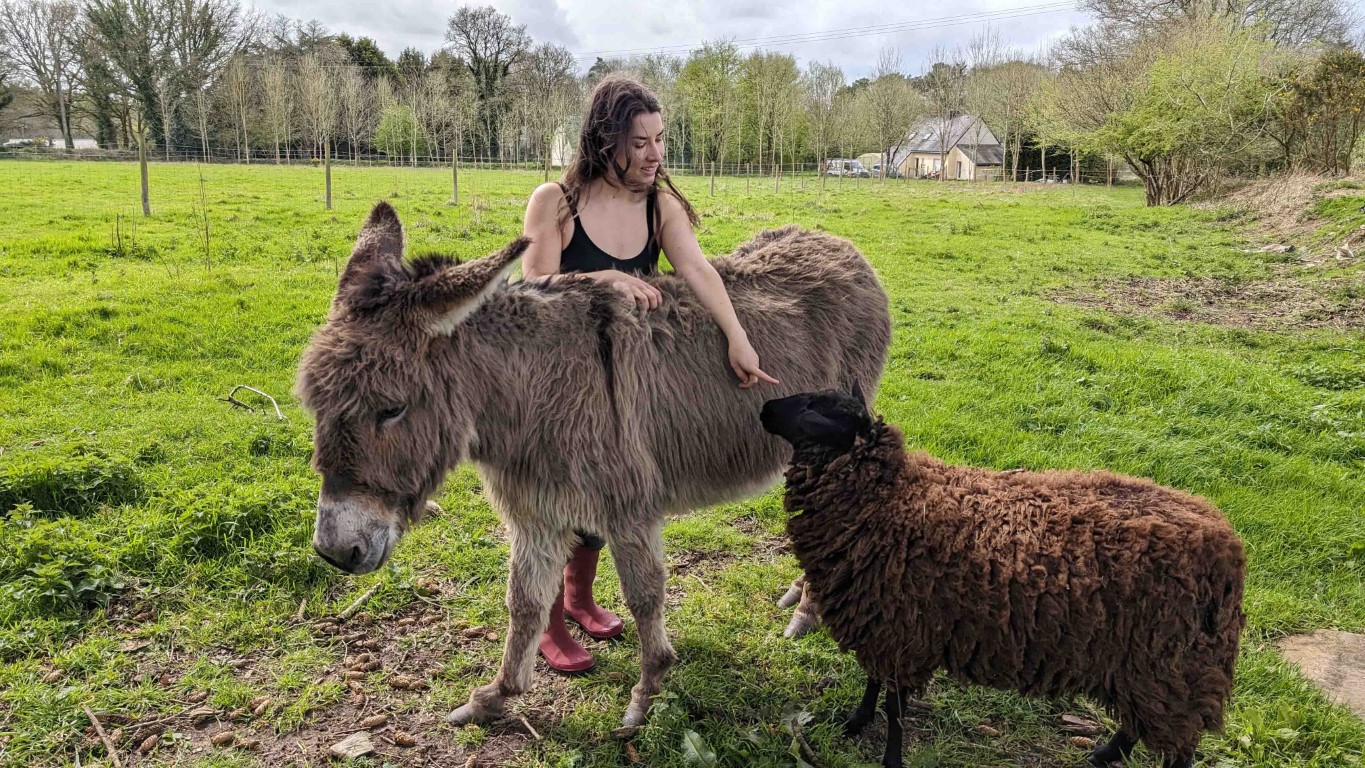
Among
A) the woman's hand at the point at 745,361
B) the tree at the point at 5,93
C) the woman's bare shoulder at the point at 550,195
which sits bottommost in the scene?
the woman's hand at the point at 745,361

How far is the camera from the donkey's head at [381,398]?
2564 millimetres

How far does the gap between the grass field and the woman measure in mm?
861

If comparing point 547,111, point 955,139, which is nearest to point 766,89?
point 547,111

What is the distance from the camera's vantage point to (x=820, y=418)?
119 inches

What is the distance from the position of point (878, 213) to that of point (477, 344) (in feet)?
70.0

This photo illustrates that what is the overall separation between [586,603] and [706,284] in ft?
6.45

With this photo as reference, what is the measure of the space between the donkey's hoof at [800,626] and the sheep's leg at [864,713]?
26.8 inches

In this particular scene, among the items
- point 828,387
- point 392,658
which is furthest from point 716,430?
point 392,658

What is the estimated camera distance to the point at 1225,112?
24.7m

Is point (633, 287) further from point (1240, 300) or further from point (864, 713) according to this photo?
point (1240, 300)

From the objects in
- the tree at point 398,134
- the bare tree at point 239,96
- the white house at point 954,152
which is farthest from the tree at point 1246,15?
the bare tree at point 239,96

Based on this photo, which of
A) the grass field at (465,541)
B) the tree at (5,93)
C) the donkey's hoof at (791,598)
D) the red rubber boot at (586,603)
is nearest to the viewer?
the grass field at (465,541)

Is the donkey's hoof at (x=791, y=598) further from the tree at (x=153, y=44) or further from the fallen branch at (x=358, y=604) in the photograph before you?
the tree at (x=153, y=44)

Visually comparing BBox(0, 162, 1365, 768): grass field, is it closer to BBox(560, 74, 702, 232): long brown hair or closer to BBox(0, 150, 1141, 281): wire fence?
BBox(0, 150, 1141, 281): wire fence
